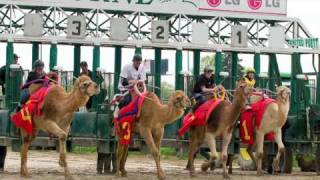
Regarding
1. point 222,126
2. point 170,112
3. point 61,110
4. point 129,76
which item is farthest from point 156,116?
point 61,110

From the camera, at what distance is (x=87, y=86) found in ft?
50.9

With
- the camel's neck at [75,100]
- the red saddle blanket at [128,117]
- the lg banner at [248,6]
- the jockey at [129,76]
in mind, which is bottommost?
the red saddle blanket at [128,117]

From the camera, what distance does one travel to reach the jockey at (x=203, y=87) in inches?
711

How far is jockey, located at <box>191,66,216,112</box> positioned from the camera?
18047mm

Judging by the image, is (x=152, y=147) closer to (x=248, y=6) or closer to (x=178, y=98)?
(x=178, y=98)

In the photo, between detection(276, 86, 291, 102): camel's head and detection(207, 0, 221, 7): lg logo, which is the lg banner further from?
detection(276, 86, 291, 102): camel's head

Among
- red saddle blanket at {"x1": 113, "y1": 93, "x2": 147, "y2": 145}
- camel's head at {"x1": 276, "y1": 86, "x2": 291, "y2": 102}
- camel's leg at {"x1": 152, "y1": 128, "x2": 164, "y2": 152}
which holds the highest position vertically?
camel's head at {"x1": 276, "y1": 86, "x2": 291, "y2": 102}

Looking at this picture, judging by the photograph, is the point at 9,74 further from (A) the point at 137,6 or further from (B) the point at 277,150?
(A) the point at 137,6

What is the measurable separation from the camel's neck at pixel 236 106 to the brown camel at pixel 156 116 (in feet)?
3.92

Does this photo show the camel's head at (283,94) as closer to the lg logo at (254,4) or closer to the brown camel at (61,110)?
the brown camel at (61,110)

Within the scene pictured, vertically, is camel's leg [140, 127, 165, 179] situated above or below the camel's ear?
below

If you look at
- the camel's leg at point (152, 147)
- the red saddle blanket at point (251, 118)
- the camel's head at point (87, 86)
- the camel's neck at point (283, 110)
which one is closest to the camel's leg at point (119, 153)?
the camel's leg at point (152, 147)

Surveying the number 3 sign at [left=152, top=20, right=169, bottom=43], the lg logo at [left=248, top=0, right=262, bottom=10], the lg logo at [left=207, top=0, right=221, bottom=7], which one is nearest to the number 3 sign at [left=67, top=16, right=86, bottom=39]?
the number 3 sign at [left=152, top=20, right=169, bottom=43]

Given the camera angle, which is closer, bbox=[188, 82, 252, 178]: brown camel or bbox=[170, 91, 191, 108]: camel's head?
bbox=[170, 91, 191, 108]: camel's head
